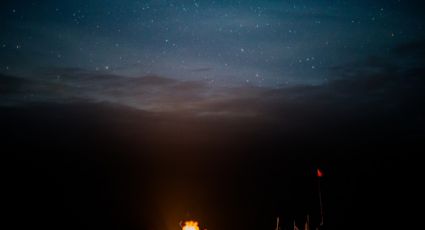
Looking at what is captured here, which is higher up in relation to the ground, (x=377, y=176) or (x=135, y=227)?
(x=377, y=176)

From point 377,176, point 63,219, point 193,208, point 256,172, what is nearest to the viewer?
point 63,219

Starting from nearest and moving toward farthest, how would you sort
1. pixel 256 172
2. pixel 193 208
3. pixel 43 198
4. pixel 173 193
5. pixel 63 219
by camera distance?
pixel 63 219 → pixel 193 208 → pixel 43 198 → pixel 173 193 → pixel 256 172

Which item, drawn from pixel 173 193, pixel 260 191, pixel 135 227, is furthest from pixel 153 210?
pixel 260 191

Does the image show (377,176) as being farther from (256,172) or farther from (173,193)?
(173,193)

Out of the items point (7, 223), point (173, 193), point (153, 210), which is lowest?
point (7, 223)

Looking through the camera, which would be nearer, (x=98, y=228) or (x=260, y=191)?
(x=98, y=228)

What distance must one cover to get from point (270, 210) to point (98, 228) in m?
35.4

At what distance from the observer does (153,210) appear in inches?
3253

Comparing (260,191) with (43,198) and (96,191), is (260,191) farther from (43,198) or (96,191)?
(43,198)

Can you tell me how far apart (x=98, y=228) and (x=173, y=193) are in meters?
45.7

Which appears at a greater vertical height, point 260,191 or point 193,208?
point 260,191

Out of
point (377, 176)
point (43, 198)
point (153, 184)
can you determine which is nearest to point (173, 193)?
point (153, 184)

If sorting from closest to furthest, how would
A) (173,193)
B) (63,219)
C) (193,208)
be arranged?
1. (63,219)
2. (193,208)
3. (173,193)

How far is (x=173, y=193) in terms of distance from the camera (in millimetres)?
108000
